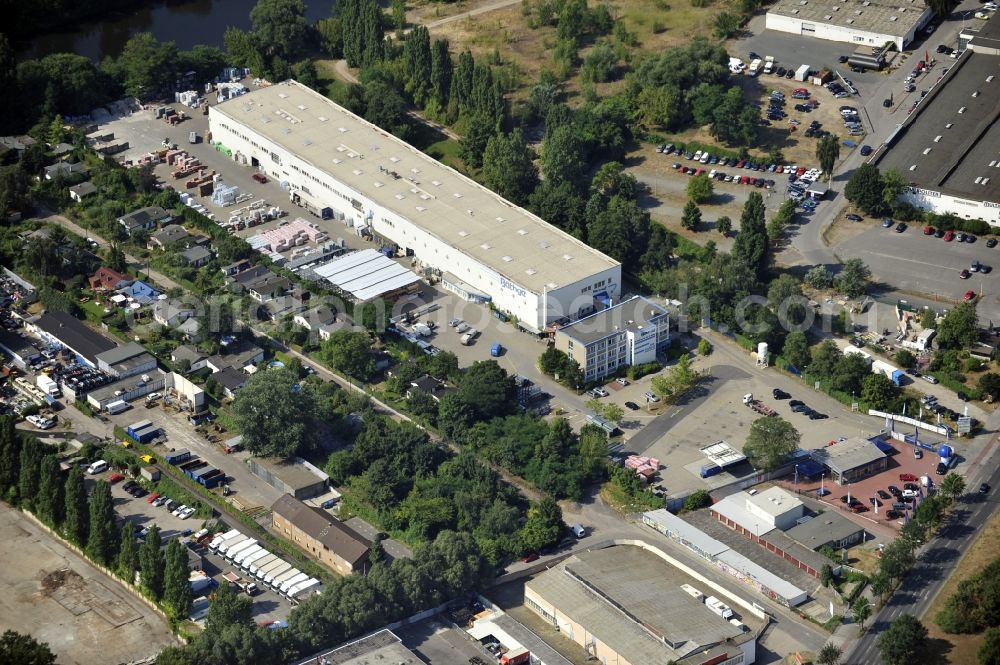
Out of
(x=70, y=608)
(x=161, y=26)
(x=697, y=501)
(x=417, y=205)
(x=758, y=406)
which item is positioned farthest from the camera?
(x=161, y=26)

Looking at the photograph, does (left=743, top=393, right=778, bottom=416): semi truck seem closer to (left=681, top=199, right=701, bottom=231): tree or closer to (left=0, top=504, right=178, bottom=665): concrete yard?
(left=681, top=199, right=701, bottom=231): tree

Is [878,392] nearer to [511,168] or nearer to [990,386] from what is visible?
[990,386]

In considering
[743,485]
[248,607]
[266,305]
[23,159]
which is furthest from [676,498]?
[23,159]

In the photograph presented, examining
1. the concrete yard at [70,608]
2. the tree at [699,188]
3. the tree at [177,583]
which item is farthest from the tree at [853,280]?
the concrete yard at [70,608]

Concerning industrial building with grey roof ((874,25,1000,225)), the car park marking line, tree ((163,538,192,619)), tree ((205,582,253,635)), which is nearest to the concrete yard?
tree ((163,538,192,619))

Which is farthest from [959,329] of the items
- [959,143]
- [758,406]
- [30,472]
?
[30,472]

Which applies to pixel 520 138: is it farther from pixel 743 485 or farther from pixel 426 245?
pixel 743 485

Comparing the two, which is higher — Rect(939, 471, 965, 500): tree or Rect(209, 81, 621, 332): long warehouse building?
Rect(209, 81, 621, 332): long warehouse building
